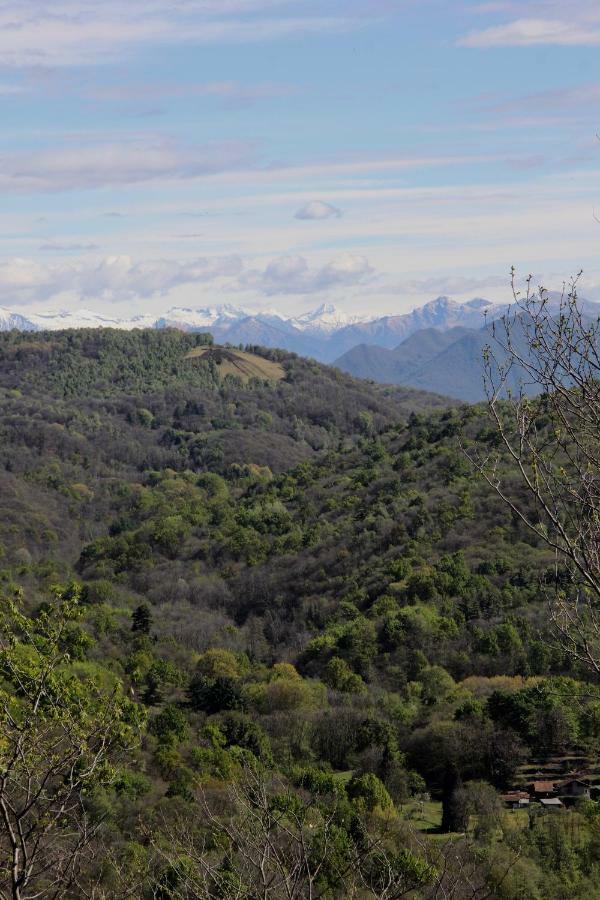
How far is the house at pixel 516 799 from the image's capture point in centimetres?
2766

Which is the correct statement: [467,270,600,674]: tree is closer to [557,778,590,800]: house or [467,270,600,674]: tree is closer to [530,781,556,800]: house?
[557,778,590,800]: house

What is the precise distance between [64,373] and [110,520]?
61718mm

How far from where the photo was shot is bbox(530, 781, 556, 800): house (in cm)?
2833

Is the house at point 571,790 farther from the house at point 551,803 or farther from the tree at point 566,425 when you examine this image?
the tree at point 566,425

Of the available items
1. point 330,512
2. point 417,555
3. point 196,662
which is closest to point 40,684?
point 196,662

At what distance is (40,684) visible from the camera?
669cm

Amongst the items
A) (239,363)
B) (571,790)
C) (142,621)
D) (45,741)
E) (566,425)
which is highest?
(566,425)

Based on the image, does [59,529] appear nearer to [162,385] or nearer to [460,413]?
[460,413]

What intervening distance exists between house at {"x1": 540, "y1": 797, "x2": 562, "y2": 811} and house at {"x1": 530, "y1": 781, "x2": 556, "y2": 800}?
0.27m

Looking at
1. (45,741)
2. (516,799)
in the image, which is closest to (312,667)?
(516,799)

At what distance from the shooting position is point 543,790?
93.1ft

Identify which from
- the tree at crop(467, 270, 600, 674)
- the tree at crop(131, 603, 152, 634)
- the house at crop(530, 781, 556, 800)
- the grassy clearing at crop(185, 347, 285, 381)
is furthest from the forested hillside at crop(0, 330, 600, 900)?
the grassy clearing at crop(185, 347, 285, 381)

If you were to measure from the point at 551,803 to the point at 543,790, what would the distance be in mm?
1387

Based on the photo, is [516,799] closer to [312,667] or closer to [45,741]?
[312,667]
